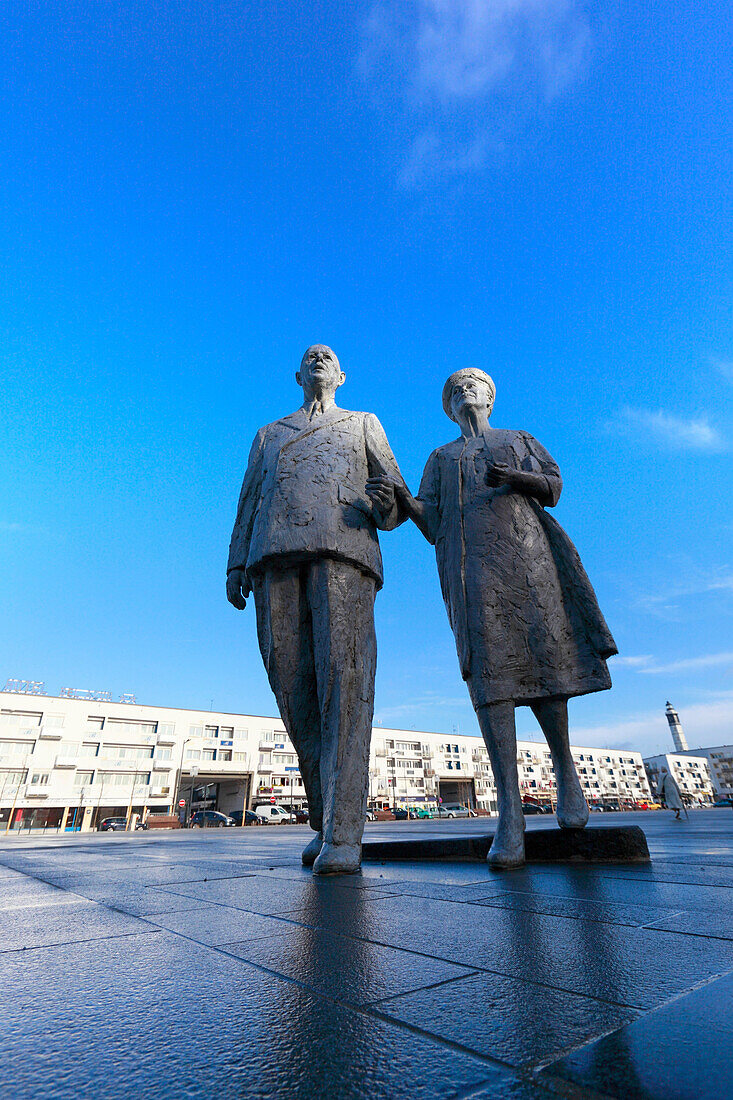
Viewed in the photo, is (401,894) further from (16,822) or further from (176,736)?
(176,736)

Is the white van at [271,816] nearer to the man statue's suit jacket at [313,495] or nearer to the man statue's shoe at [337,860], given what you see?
the man statue's suit jacket at [313,495]

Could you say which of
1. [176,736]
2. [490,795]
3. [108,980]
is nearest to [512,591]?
[108,980]

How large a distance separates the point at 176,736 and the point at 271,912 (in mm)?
53728

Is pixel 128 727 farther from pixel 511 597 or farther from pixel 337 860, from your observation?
pixel 511 597

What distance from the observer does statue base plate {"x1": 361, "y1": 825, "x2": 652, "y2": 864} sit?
8.66ft

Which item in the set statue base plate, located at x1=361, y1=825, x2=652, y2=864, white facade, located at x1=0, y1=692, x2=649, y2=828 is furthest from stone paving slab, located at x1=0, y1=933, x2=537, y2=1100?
white facade, located at x1=0, y1=692, x2=649, y2=828

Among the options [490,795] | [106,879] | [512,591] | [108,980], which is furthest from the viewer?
[490,795]

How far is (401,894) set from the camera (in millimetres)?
1859

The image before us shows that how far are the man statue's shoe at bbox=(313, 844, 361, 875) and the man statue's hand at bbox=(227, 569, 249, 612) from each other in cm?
154

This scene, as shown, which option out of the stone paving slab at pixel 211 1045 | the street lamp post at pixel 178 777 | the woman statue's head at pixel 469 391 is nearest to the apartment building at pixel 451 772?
the street lamp post at pixel 178 777

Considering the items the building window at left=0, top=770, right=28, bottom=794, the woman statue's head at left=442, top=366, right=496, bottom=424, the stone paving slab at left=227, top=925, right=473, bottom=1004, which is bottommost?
the stone paving slab at left=227, top=925, right=473, bottom=1004

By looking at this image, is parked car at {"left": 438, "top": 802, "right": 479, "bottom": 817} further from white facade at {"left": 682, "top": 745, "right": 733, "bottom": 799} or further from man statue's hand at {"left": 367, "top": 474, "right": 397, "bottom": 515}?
white facade at {"left": 682, "top": 745, "right": 733, "bottom": 799}

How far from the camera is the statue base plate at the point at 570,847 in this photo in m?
2.64

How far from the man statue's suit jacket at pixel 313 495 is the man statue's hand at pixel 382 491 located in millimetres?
68
